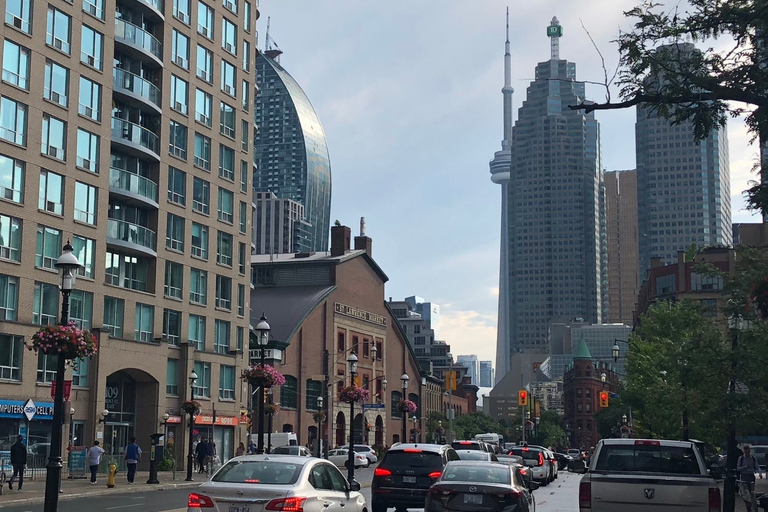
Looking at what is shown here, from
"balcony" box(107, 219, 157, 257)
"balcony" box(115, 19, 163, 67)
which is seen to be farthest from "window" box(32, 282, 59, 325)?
"balcony" box(115, 19, 163, 67)

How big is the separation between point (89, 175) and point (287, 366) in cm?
3739

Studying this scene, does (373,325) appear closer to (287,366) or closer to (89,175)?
(287,366)

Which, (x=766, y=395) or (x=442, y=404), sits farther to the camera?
(x=442, y=404)

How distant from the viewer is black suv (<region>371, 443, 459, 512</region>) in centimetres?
2375

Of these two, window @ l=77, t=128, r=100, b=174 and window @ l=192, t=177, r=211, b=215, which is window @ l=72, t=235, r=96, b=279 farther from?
window @ l=192, t=177, r=211, b=215

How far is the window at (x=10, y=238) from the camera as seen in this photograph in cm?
4728

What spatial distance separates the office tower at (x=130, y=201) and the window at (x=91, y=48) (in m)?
0.10

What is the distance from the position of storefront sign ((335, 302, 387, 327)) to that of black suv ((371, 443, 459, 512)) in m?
72.3

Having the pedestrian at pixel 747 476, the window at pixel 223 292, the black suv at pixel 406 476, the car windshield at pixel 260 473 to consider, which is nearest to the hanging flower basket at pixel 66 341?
the black suv at pixel 406 476

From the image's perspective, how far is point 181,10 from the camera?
63344mm

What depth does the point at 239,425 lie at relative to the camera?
226ft

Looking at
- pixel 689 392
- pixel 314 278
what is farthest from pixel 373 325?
pixel 689 392

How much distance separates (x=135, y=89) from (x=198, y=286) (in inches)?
543

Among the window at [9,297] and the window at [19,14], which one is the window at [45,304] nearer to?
the window at [9,297]
